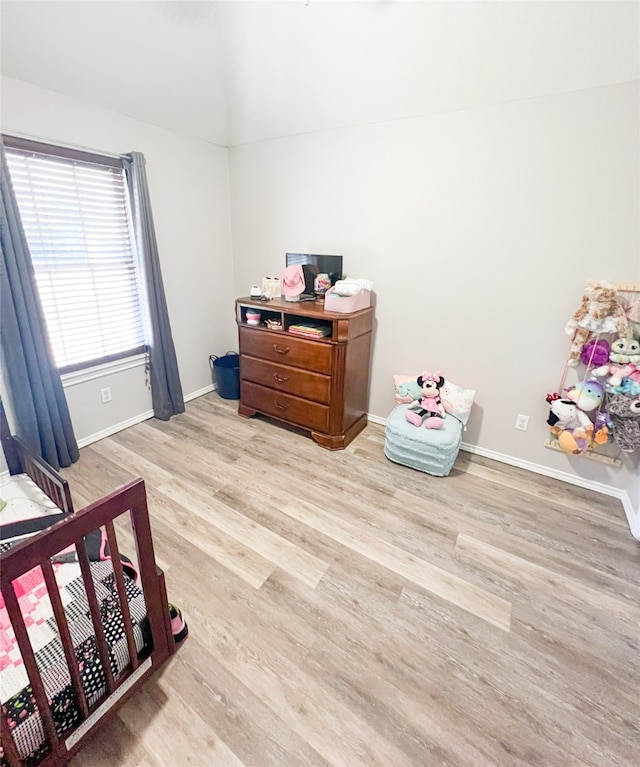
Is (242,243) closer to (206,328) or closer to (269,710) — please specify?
(206,328)

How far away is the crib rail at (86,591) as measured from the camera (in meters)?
0.81

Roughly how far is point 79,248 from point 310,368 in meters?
1.74

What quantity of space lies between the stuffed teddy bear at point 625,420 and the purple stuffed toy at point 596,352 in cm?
21

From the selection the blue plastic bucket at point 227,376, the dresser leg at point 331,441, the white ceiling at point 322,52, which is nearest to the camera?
the white ceiling at point 322,52

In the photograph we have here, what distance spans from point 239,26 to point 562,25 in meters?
1.66

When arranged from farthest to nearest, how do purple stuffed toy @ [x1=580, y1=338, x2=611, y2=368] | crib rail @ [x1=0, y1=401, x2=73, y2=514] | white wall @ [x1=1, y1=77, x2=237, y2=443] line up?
1. white wall @ [x1=1, y1=77, x2=237, y2=443]
2. purple stuffed toy @ [x1=580, y1=338, x2=611, y2=368]
3. crib rail @ [x1=0, y1=401, x2=73, y2=514]

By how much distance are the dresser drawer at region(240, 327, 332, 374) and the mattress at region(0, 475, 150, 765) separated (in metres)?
1.62

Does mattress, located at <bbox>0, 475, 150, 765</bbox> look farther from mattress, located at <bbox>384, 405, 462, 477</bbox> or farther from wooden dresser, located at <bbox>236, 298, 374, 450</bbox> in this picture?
mattress, located at <bbox>384, 405, 462, 477</bbox>

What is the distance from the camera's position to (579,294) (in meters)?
2.03

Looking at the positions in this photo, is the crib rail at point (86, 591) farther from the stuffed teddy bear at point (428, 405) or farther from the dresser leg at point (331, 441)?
the stuffed teddy bear at point (428, 405)

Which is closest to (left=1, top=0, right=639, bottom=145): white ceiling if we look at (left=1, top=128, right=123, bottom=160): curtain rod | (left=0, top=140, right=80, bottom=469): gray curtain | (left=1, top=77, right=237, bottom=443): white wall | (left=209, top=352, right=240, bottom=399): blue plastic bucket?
(left=1, top=77, right=237, bottom=443): white wall

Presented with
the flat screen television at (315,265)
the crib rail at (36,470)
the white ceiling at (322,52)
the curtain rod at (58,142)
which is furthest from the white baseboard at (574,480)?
the curtain rod at (58,142)

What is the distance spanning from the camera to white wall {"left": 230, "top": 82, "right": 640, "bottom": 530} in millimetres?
1882

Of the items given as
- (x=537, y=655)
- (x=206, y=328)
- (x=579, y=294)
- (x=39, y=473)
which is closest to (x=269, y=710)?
(x=537, y=655)
